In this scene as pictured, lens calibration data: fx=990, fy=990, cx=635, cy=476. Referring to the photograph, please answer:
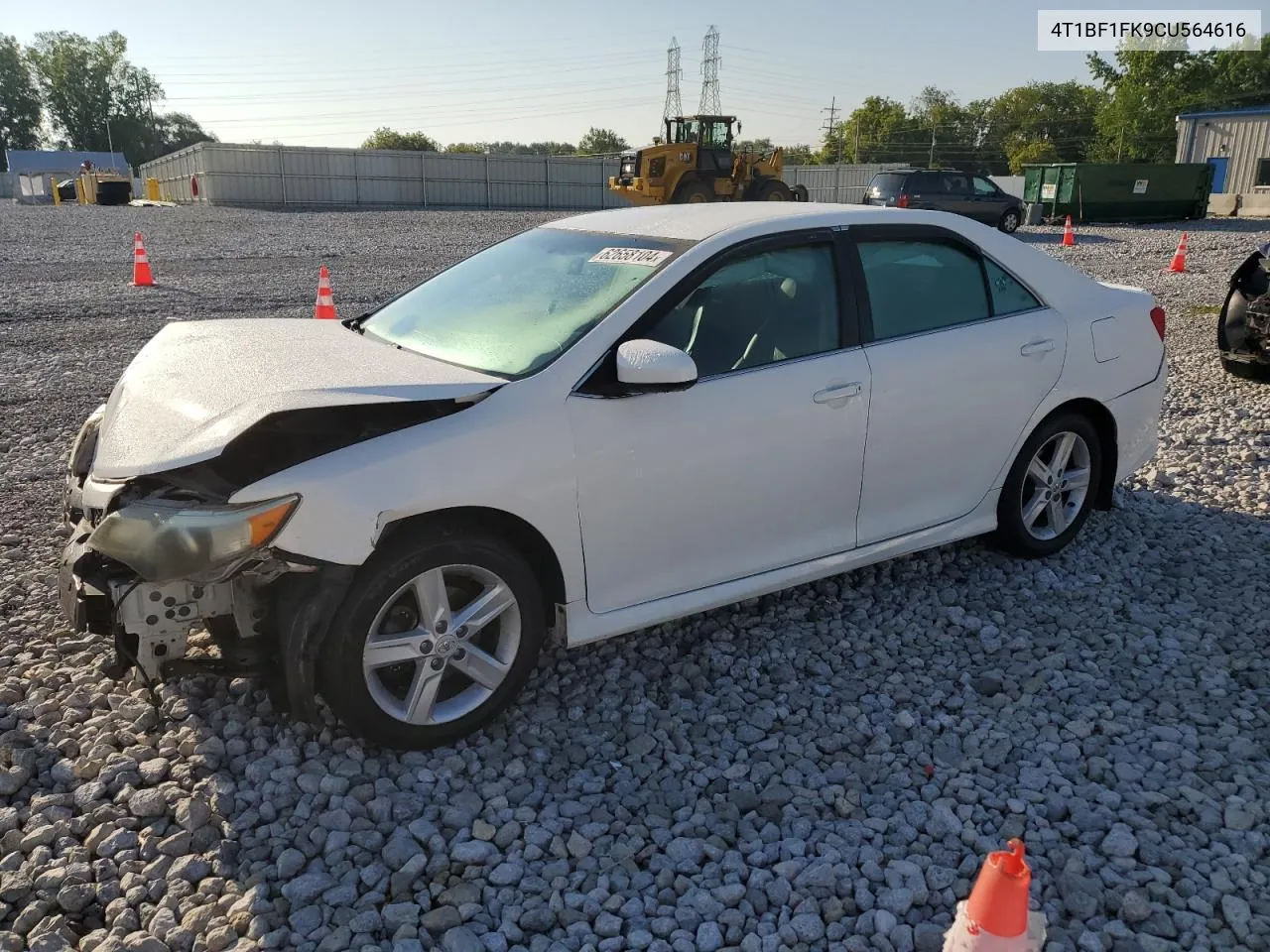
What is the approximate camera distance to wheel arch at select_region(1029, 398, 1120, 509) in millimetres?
4547

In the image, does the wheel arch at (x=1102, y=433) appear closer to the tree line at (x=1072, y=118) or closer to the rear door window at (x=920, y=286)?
the rear door window at (x=920, y=286)

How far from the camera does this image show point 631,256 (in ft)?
12.2

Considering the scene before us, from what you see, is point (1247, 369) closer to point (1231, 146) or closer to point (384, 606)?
point (384, 606)

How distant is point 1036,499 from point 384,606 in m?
3.12

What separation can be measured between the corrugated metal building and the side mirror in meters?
41.7

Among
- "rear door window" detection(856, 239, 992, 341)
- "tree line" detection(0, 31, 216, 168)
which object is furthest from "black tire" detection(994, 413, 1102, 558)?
"tree line" detection(0, 31, 216, 168)

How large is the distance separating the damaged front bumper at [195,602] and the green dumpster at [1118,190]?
30732 millimetres

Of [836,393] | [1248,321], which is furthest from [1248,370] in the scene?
[836,393]

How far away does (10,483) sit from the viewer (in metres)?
5.55

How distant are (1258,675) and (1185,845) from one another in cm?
127

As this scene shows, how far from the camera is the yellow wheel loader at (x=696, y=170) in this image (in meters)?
27.4

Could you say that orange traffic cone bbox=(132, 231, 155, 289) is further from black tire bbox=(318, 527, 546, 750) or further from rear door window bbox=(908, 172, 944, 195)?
rear door window bbox=(908, 172, 944, 195)

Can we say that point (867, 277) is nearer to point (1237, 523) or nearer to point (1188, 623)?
point (1188, 623)

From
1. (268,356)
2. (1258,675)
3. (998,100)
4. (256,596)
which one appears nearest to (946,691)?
(1258,675)
